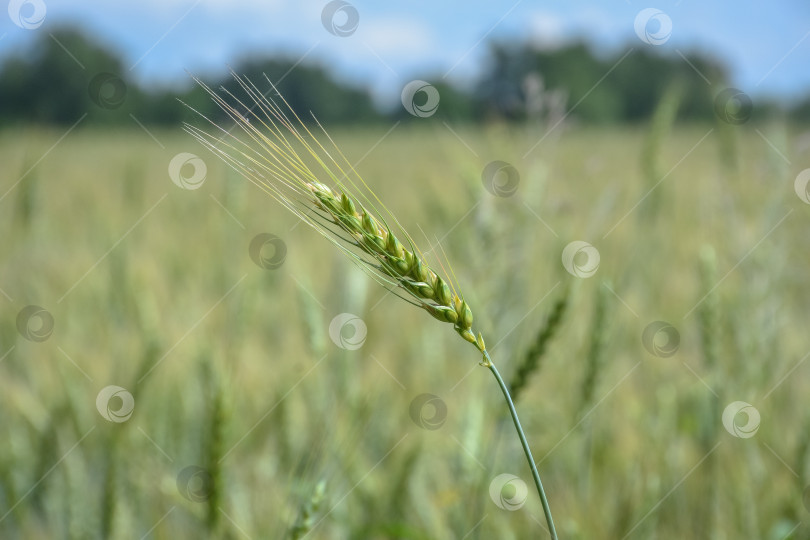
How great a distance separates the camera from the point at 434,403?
1.81 m

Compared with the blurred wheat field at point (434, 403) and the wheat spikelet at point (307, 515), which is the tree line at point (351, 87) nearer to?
the blurred wheat field at point (434, 403)

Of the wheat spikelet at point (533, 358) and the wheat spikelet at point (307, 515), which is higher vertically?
the wheat spikelet at point (533, 358)

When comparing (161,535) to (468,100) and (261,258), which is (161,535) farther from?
(468,100)

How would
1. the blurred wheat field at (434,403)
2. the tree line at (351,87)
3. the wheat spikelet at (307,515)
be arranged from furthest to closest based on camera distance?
the tree line at (351,87), the blurred wheat field at (434,403), the wheat spikelet at (307,515)

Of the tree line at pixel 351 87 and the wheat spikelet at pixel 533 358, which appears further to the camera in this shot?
the tree line at pixel 351 87

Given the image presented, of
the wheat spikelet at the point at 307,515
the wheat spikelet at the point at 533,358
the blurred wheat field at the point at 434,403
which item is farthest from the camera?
the blurred wheat field at the point at 434,403

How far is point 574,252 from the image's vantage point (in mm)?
1678

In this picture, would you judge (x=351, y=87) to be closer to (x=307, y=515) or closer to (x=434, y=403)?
(x=434, y=403)

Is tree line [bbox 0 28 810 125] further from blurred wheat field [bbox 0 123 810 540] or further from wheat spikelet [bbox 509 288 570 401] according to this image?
wheat spikelet [bbox 509 288 570 401]

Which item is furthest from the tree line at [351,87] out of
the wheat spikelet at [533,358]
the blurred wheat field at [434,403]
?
the wheat spikelet at [533,358]

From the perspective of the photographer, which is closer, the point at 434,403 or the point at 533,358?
the point at 533,358

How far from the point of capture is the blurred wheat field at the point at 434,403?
1.23m

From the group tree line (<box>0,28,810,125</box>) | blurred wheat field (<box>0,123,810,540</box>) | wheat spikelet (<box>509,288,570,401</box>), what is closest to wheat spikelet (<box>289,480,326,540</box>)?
blurred wheat field (<box>0,123,810,540</box>)

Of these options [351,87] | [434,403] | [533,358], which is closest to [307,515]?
[533,358]
